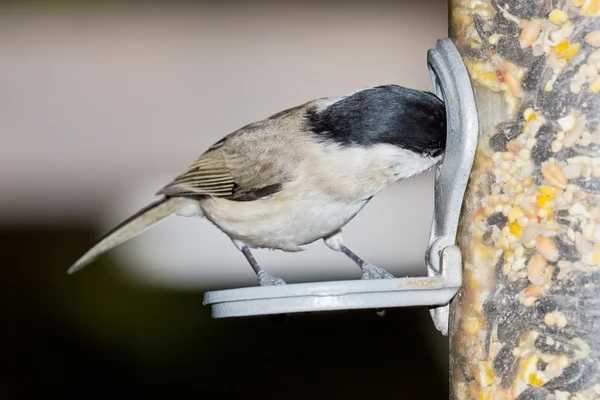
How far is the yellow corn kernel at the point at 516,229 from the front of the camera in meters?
2.15

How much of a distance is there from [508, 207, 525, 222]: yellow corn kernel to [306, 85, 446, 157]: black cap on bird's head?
372 mm

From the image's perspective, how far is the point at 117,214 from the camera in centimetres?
471

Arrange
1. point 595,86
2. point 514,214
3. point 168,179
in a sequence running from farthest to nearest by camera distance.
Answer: point 168,179, point 514,214, point 595,86

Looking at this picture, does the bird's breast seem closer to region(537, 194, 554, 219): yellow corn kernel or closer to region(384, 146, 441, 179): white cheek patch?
region(384, 146, 441, 179): white cheek patch

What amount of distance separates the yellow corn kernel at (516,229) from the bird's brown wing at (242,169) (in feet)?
3.12

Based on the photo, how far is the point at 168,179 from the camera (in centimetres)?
462

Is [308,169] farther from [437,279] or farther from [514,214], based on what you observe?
[514,214]

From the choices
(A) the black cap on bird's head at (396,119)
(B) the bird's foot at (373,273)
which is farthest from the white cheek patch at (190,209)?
(A) the black cap on bird's head at (396,119)

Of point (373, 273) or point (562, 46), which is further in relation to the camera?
point (373, 273)

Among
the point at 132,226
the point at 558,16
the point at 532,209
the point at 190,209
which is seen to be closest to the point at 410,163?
the point at 532,209

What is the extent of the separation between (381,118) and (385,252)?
2359 millimetres

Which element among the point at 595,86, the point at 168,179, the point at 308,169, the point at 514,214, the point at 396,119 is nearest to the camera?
the point at 595,86

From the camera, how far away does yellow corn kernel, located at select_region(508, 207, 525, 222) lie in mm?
2162

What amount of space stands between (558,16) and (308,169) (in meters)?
1.02
